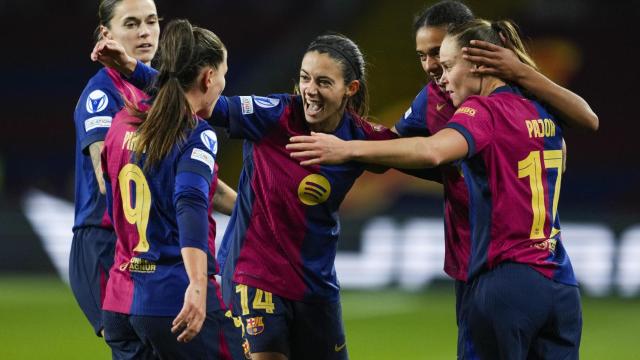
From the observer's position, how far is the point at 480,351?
14.9 ft

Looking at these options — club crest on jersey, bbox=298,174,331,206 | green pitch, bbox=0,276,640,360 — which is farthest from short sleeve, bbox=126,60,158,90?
green pitch, bbox=0,276,640,360

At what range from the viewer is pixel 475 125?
434 cm

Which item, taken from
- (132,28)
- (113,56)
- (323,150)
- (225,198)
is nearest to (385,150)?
(323,150)

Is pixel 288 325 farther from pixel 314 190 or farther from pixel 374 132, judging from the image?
pixel 374 132

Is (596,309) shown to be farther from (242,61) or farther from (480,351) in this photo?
(242,61)

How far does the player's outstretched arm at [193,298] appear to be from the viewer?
4.13 m

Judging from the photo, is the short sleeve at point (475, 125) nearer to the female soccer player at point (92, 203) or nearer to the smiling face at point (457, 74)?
the smiling face at point (457, 74)

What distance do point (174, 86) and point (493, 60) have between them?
134cm

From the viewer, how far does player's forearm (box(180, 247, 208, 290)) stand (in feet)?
13.7

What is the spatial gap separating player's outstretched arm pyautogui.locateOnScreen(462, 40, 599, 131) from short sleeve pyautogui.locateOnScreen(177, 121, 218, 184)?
3.75 ft

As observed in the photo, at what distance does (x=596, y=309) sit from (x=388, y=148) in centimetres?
743

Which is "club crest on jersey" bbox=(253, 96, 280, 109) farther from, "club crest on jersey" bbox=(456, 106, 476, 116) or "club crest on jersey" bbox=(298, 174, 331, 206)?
"club crest on jersey" bbox=(456, 106, 476, 116)

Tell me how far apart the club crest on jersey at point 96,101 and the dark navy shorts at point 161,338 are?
1.24 m

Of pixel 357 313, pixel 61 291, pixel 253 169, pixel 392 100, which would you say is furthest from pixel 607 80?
pixel 253 169
